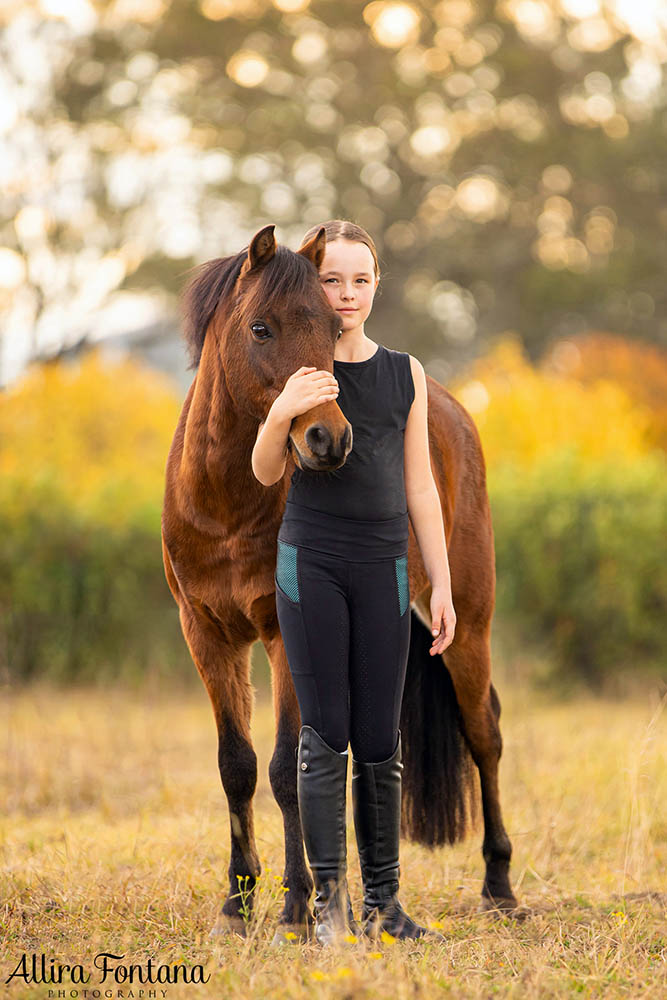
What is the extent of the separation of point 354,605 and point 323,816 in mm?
598

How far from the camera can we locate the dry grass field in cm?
283

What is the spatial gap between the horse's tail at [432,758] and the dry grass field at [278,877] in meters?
0.22

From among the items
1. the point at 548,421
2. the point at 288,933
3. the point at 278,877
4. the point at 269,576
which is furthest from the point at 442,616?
the point at 548,421

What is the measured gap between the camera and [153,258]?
22609 mm

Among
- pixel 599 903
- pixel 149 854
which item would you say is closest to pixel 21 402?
pixel 149 854

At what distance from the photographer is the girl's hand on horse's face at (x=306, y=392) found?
2.81m

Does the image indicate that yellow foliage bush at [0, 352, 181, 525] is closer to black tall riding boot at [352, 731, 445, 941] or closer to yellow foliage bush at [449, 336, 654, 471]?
yellow foliage bush at [449, 336, 654, 471]

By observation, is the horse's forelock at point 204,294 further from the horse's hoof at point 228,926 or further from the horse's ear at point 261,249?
the horse's hoof at point 228,926

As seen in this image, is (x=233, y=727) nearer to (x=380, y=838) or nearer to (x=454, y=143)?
(x=380, y=838)

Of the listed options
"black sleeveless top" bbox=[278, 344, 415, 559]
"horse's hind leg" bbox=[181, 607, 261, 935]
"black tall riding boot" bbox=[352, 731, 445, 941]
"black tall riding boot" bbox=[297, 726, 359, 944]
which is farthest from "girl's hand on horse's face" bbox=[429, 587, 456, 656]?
"horse's hind leg" bbox=[181, 607, 261, 935]

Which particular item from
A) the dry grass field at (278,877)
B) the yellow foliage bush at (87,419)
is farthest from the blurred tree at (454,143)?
the dry grass field at (278,877)

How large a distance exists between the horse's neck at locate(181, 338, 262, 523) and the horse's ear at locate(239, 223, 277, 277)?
35 centimetres

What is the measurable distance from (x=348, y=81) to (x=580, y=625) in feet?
70.0

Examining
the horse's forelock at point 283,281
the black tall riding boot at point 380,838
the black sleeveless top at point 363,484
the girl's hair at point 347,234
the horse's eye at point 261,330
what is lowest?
the black tall riding boot at point 380,838
